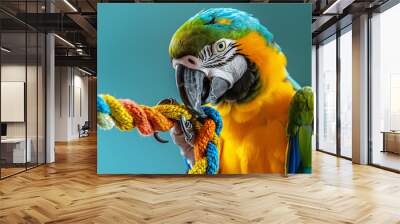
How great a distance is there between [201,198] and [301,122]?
2.38 meters

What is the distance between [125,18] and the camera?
6.41 metres

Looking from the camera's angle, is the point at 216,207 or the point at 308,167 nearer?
the point at 216,207

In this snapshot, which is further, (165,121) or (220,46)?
(165,121)

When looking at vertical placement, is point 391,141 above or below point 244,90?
below

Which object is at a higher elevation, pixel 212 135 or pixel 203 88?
pixel 203 88

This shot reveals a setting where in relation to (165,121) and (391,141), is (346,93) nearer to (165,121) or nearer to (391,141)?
(391,141)

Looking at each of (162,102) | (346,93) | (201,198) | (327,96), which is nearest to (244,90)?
(162,102)

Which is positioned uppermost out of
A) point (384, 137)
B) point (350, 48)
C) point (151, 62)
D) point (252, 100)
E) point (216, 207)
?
point (350, 48)

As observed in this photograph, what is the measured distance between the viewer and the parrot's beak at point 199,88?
6227 millimetres

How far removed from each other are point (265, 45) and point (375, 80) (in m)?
3.11

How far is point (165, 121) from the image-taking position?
6379 mm

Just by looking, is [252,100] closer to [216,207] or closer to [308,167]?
[308,167]

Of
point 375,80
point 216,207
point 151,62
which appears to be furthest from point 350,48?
point 216,207

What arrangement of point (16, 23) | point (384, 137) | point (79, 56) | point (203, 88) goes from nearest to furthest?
point (203, 88)
point (16, 23)
point (384, 137)
point (79, 56)
